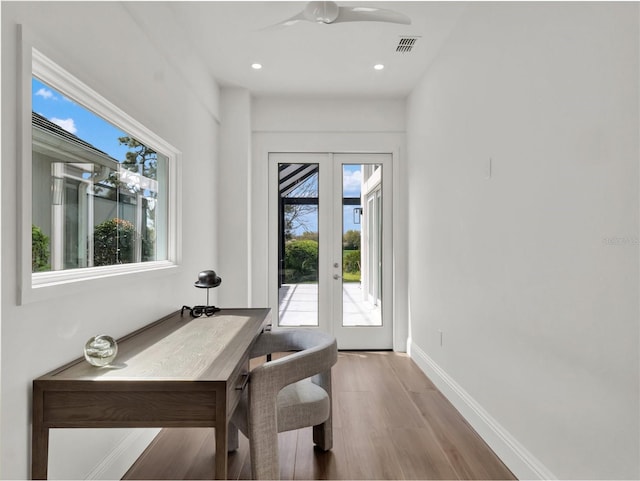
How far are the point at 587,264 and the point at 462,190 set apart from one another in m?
1.34

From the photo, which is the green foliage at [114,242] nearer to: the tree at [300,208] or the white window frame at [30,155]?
the white window frame at [30,155]

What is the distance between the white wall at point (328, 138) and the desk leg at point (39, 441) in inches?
117

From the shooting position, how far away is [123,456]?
2.07 meters

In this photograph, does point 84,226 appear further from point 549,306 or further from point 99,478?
point 549,306

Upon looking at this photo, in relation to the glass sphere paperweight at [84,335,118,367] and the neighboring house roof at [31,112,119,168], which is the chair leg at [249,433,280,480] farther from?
the neighboring house roof at [31,112,119,168]

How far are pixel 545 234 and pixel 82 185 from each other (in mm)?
2099

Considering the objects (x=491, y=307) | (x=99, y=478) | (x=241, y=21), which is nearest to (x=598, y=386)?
(x=491, y=307)

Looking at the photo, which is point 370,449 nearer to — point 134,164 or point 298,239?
point 134,164

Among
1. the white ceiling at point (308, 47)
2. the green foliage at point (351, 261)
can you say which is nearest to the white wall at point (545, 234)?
the white ceiling at point (308, 47)

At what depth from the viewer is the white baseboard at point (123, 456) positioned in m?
1.90

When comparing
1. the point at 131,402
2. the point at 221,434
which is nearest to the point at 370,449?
the point at 221,434

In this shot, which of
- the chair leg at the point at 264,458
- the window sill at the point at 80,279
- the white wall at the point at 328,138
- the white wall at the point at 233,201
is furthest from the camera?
the white wall at the point at 328,138

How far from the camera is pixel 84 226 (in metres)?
1.83

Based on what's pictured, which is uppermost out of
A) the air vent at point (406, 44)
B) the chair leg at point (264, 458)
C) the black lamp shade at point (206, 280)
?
the air vent at point (406, 44)
